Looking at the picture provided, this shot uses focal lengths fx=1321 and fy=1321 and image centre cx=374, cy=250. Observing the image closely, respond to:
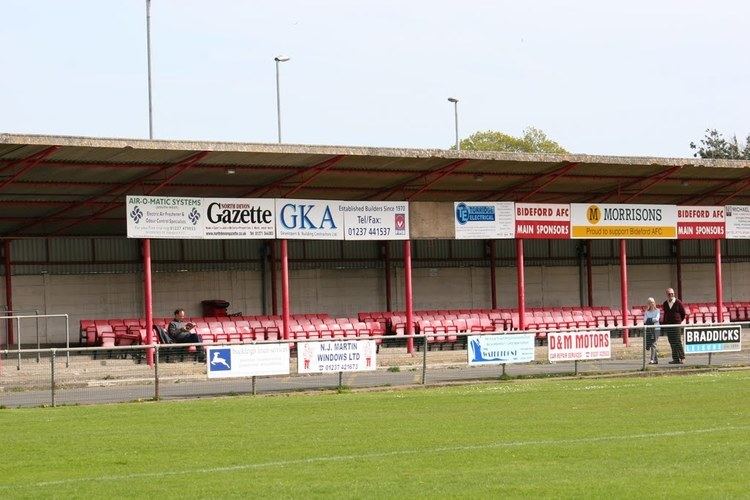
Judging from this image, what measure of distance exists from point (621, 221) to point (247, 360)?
17.9 metres

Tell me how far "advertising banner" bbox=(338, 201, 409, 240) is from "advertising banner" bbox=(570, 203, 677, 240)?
572 cm

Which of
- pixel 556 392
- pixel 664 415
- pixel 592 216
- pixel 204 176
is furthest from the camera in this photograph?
pixel 592 216

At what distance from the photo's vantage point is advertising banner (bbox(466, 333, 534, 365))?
1110 inches

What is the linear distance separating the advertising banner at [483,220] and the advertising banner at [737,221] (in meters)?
8.48

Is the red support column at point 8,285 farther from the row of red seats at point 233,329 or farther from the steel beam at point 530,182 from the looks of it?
the steel beam at point 530,182

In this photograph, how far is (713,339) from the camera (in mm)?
31016

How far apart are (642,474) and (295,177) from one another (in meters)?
23.8

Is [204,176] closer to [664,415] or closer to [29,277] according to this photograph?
[29,277]

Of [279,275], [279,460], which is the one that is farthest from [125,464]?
[279,275]

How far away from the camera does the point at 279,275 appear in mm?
46062

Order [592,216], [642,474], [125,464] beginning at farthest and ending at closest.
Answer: [592,216], [125,464], [642,474]

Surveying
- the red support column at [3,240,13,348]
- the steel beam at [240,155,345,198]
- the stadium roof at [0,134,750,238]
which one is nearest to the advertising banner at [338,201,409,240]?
the stadium roof at [0,134,750,238]

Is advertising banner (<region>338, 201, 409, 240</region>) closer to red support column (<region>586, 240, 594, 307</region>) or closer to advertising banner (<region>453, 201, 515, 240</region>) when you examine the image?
advertising banner (<region>453, 201, 515, 240</region>)

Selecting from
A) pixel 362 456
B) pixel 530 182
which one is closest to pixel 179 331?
pixel 530 182
